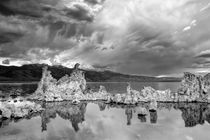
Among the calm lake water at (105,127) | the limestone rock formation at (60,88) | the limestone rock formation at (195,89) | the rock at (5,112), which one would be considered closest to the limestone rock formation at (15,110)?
the rock at (5,112)

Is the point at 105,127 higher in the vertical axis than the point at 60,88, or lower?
lower

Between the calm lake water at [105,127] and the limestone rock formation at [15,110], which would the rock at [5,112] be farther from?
the calm lake water at [105,127]

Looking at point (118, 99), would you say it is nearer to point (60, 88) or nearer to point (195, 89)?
point (60, 88)

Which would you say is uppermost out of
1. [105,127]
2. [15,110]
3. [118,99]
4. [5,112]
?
[118,99]

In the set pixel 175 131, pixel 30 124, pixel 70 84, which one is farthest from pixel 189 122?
pixel 70 84

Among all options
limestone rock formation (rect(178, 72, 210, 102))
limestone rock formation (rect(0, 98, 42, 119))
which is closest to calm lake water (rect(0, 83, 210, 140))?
limestone rock formation (rect(0, 98, 42, 119))

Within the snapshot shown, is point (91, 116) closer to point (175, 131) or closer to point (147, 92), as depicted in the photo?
point (175, 131)

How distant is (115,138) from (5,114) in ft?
98.2

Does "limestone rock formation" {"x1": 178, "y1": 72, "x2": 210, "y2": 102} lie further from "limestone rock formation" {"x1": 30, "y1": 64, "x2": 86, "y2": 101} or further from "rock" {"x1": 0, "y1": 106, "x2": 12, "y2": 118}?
"rock" {"x1": 0, "y1": 106, "x2": 12, "y2": 118}

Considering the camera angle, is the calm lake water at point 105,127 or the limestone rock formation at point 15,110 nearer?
the calm lake water at point 105,127

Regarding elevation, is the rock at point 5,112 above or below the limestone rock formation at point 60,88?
below

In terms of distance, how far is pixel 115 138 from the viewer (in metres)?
37.7

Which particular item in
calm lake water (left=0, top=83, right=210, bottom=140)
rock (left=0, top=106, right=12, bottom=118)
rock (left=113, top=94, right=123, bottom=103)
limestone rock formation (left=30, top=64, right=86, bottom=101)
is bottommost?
calm lake water (left=0, top=83, right=210, bottom=140)

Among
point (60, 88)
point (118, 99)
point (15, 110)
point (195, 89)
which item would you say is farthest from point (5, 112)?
point (195, 89)
